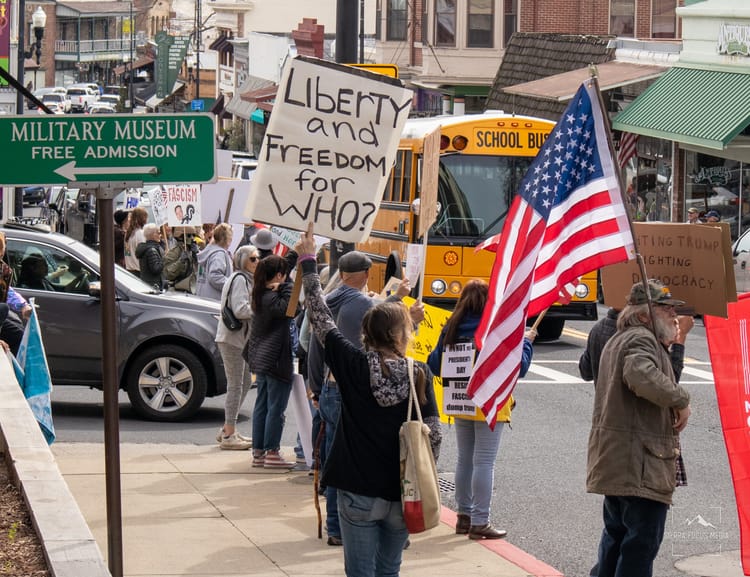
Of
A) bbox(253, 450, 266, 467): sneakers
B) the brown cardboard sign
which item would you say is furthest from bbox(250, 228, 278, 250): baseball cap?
the brown cardboard sign

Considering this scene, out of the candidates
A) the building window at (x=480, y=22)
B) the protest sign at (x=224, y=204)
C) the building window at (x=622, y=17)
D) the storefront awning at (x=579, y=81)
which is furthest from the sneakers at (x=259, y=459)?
the building window at (x=622, y=17)

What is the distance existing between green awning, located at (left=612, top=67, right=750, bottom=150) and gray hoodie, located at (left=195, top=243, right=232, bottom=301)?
13.0m

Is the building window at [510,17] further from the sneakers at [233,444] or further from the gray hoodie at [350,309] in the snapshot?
the gray hoodie at [350,309]

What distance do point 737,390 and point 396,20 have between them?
40.0 m

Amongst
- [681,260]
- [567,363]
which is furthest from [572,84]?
[681,260]

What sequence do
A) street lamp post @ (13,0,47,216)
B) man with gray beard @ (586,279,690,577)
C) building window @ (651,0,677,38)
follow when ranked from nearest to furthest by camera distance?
man with gray beard @ (586,279,690,577), street lamp post @ (13,0,47,216), building window @ (651,0,677,38)

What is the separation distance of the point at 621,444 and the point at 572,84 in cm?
2423

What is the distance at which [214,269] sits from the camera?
1423cm

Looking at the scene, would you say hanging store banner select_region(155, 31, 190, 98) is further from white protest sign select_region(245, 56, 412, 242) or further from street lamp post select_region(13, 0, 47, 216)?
white protest sign select_region(245, 56, 412, 242)

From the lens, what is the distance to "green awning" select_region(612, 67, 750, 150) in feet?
82.3

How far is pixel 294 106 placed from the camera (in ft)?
25.1

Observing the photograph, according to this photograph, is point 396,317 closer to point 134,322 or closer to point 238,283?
point 238,283

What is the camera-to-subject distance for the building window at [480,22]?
4066 centimetres

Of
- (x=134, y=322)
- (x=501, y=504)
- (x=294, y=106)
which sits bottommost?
(x=501, y=504)
